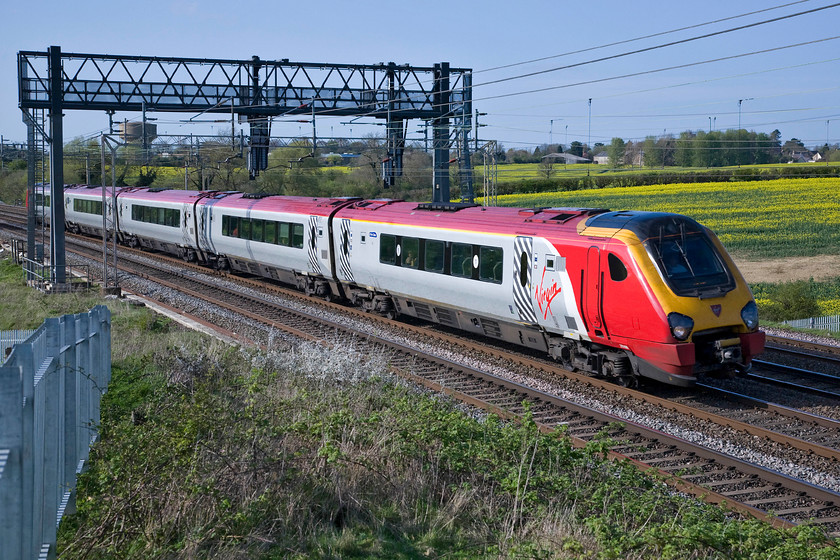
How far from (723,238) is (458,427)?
36727mm

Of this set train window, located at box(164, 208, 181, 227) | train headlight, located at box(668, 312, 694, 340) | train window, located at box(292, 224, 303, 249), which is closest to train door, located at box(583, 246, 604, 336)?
train headlight, located at box(668, 312, 694, 340)

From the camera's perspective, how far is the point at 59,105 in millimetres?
25344

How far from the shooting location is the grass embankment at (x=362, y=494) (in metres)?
5.96

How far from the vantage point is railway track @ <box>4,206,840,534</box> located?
834 centimetres

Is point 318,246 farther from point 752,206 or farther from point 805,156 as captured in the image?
point 805,156

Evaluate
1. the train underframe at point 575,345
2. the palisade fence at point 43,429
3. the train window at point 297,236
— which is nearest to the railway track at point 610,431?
the train underframe at point 575,345

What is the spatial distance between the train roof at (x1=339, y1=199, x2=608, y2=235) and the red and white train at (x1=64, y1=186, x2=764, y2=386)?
3 centimetres

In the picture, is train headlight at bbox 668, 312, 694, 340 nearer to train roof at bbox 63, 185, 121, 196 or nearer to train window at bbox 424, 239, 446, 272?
train window at bbox 424, 239, 446, 272

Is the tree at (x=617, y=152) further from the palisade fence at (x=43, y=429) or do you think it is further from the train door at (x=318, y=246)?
the palisade fence at (x=43, y=429)

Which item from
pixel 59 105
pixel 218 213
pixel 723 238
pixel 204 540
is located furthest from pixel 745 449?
pixel 723 238

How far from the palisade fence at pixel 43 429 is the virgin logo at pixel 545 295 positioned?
727 cm

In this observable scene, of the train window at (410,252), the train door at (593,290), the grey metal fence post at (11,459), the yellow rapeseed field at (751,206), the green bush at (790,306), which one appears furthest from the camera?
the yellow rapeseed field at (751,206)

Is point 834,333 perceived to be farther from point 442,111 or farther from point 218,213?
point 218,213

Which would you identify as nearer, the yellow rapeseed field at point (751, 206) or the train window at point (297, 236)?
the train window at point (297, 236)
